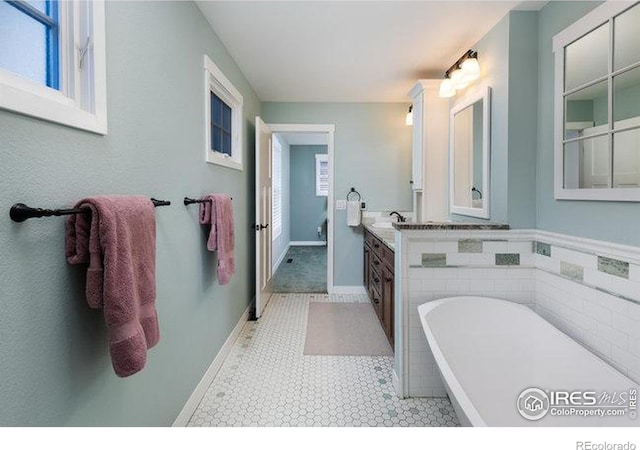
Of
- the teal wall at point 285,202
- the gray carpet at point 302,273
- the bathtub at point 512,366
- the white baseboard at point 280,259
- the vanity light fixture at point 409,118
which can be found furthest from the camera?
the teal wall at point 285,202

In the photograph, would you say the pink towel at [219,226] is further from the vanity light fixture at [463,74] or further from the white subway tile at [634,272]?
the white subway tile at [634,272]

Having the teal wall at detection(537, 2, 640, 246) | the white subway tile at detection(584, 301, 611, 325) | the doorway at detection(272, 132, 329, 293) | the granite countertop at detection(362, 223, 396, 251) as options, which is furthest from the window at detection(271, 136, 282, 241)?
the white subway tile at detection(584, 301, 611, 325)

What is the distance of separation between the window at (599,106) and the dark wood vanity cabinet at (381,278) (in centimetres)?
118

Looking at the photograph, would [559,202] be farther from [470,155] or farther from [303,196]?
[303,196]

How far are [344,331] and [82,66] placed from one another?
2.59m

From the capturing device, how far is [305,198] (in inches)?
293

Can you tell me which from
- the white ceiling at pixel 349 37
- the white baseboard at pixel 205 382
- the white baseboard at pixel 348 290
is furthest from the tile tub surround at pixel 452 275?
the white baseboard at pixel 348 290

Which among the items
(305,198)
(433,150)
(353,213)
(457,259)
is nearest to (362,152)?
(353,213)

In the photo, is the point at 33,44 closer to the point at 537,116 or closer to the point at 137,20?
the point at 137,20

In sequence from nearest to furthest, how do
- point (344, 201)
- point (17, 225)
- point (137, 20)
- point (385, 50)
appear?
point (17, 225) → point (137, 20) → point (385, 50) → point (344, 201)

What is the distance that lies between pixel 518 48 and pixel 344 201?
2330mm

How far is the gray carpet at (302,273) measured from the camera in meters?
4.25
